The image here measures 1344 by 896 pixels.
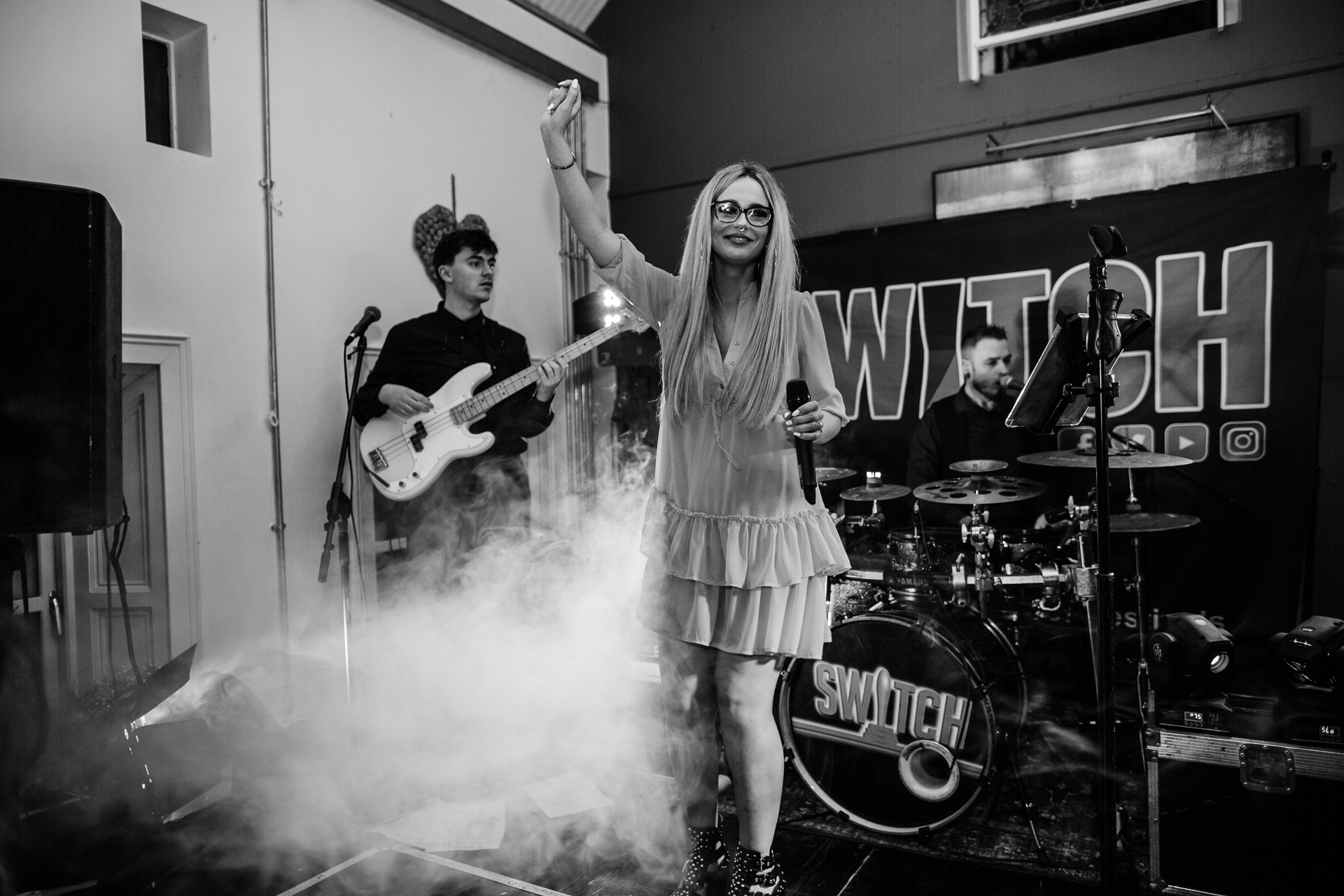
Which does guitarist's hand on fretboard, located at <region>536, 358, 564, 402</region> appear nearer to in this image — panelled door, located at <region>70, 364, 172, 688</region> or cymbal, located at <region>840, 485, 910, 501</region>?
cymbal, located at <region>840, 485, 910, 501</region>

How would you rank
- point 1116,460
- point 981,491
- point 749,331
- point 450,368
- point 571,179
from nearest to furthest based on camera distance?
point 571,179 → point 749,331 → point 1116,460 → point 981,491 → point 450,368

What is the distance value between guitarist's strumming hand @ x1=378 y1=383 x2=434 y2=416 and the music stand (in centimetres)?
269

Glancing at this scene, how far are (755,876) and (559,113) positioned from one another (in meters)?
1.78

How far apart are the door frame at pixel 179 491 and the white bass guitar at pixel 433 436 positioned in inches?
28.7

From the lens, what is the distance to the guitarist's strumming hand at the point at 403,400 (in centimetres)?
402

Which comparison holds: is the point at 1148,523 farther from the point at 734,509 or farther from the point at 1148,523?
the point at 734,509

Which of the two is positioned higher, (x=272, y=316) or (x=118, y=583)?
(x=272, y=316)

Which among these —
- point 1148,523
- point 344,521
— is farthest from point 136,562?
point 1148,523

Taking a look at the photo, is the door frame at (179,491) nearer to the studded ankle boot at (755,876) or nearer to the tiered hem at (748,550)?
the tiered hem at (748,550)

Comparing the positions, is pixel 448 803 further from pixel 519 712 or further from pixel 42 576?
pixel 42 576

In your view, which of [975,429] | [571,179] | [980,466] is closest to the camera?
[571,179]

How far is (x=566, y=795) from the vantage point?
10.8ft

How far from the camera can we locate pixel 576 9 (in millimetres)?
6105

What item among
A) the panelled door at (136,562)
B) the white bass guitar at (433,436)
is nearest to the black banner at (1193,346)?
the white bass guitar at (433,436)
